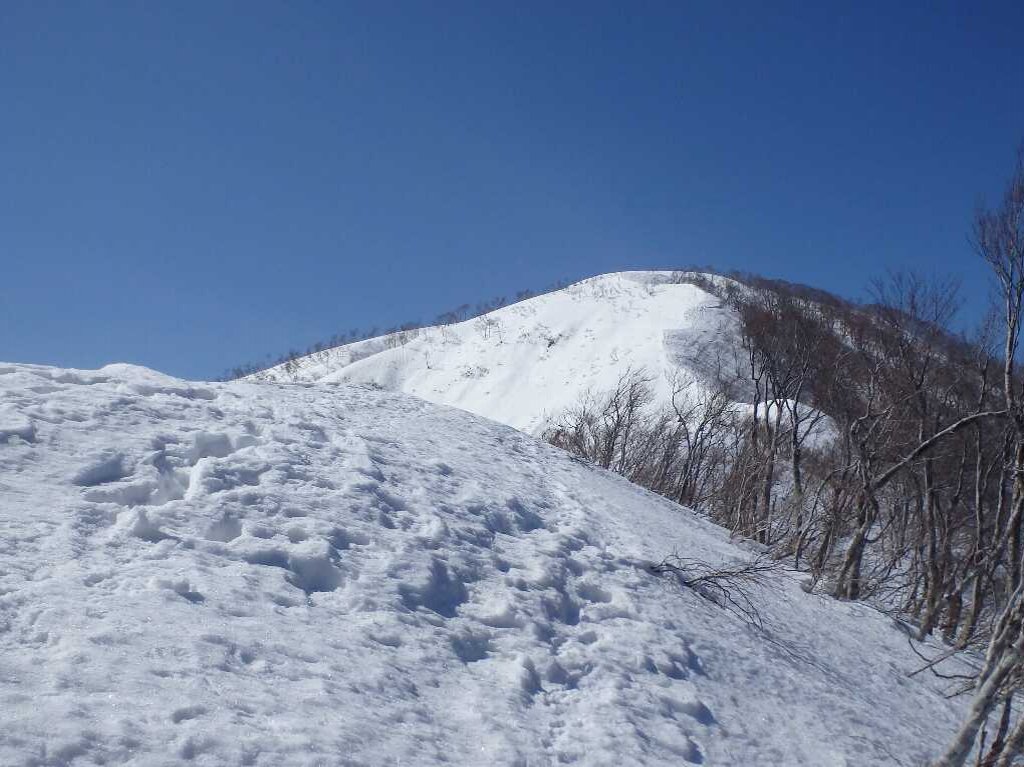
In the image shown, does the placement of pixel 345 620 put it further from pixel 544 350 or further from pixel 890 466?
pixel 544 350

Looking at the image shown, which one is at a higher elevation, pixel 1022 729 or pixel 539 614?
pixel 1022 729

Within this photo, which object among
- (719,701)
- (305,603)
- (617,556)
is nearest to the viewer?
(305,603)

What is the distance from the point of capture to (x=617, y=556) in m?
6.59

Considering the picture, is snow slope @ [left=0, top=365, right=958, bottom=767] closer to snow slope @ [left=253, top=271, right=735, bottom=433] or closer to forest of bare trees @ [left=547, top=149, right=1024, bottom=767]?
forest of bare trees @ [left=547, top=149, right=1024, bottom=767]

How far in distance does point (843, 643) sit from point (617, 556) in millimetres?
2606

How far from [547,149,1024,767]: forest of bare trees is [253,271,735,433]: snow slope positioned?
7375 millimetres

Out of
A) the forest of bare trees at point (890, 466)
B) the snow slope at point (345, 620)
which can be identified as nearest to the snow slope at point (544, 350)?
the forest of bare trees at point (890, 466)

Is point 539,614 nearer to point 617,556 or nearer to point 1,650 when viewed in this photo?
point 617,556

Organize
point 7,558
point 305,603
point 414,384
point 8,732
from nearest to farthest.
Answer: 1. point 8,732
2. point 7,558
3. point 305,603
4. point 414,384

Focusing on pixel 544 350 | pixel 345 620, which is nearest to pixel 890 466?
pixel 345 620

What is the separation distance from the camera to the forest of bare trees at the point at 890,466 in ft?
27.8

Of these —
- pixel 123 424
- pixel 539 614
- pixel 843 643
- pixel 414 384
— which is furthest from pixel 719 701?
pixel 414 384

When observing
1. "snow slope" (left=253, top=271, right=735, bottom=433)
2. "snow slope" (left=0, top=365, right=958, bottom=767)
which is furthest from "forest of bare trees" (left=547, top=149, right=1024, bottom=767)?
"snow slope" (left=253, top=271, right=735, bottom=433)

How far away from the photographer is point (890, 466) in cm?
1412
